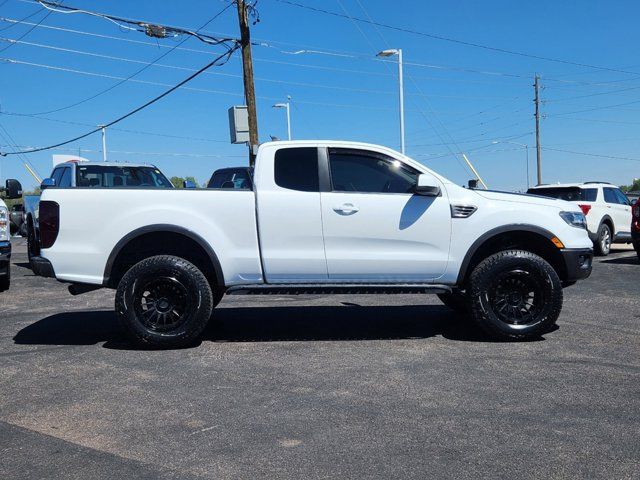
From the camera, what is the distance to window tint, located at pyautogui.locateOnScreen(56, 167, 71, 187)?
11.9m

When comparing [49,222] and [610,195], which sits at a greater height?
[610,195]

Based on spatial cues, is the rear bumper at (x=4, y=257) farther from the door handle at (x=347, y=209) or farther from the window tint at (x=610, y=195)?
the window tint at (x=610, y=195)

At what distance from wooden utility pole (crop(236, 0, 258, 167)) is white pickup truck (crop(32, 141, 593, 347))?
33.9 feet

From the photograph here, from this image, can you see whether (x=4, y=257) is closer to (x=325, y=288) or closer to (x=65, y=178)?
(x=65, y=178)

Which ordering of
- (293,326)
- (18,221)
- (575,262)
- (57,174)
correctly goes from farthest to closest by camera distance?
(18,221), (57,174), (293,326), (575,262)

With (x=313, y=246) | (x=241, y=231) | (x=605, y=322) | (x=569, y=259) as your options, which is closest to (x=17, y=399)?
(x=241, y=231)

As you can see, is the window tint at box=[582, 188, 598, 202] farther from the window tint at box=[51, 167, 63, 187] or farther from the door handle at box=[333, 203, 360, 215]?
the window tint at box=[51, 167, 63, 187]

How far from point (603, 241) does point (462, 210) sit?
34.3 feet

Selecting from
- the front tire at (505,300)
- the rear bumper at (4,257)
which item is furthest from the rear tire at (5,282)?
the front tire at (505,300)

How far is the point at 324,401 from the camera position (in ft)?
14.3

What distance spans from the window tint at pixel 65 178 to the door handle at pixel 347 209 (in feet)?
25.2

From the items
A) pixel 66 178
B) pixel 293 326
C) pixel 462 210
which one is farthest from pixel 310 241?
pixel 66 178

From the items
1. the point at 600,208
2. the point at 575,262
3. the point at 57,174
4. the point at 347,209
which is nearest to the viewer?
the point at 347,209

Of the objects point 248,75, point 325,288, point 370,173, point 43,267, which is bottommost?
point 325,288
